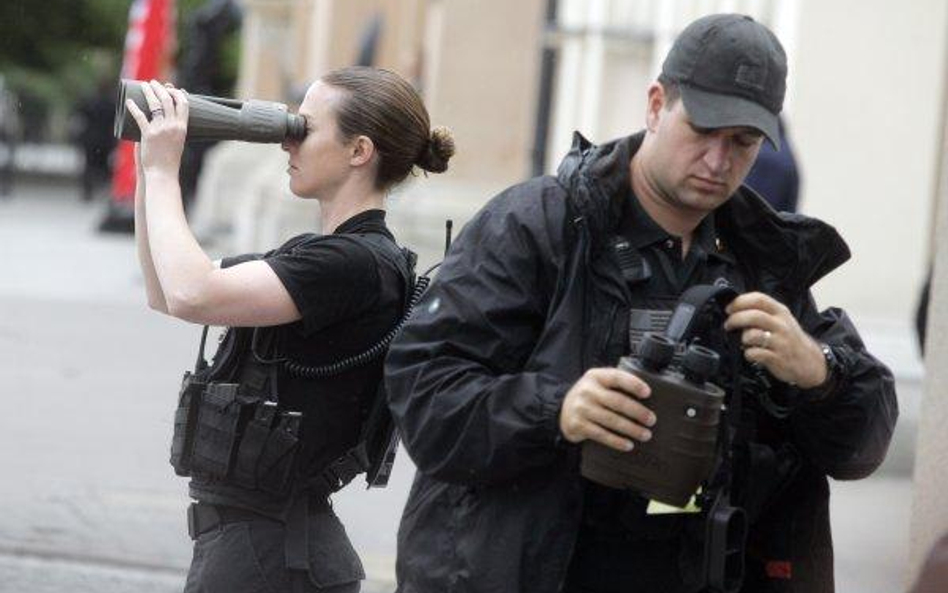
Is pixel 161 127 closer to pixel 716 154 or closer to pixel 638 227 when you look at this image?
pixel 638 227

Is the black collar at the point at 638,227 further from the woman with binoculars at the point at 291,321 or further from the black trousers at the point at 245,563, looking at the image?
the black trousers at the point at 245,563

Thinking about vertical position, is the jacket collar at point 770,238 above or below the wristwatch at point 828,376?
above

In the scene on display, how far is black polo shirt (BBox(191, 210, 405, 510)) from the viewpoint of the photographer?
372 centimetres

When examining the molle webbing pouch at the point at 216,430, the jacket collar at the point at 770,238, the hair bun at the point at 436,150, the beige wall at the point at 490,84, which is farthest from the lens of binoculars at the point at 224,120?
the beige wall at the point at 490,84

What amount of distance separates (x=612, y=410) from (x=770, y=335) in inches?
11.6

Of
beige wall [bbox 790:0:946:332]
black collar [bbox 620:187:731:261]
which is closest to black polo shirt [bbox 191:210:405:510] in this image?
black collar [bbox 620:187:731:261]

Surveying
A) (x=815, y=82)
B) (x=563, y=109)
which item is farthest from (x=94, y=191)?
(x=815, y=82)

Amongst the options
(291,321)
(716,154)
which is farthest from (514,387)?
(291,321)

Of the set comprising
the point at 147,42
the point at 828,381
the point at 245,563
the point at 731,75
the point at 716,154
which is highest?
the point at 731,75

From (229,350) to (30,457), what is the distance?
190 inches

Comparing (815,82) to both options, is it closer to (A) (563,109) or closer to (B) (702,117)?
(A) (563,109)

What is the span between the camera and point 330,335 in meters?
3.78

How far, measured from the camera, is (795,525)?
3270 millimetres

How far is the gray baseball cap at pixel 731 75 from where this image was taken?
305 centimetres
